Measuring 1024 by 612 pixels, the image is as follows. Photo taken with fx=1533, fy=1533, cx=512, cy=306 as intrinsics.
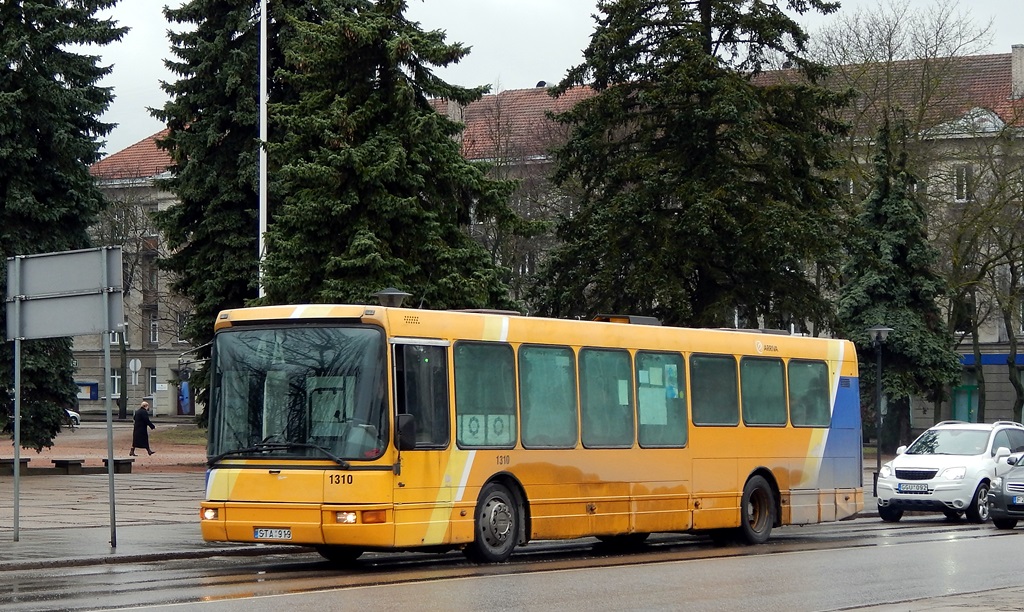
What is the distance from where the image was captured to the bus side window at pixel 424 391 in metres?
15.8

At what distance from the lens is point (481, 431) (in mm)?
16703

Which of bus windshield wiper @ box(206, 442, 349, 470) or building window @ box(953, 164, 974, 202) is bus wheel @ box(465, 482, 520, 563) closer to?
bus windshield wiper @ box(206, 442, 349, 470)

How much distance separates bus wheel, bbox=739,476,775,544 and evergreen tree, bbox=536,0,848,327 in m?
17.1

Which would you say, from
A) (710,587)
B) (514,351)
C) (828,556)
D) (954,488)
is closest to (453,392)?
(514,351)

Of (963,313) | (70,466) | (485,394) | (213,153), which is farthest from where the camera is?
(963,313)

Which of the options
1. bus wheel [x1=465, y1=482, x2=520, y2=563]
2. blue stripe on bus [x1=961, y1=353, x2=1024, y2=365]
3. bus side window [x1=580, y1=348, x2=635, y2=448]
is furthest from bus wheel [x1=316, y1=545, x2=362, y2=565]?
blue stripe on bus [x1=961, y1=353, x2=1024, y2=365]

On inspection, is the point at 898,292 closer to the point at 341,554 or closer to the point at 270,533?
the point at 341,554

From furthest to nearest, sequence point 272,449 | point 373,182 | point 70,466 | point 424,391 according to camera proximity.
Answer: point 70,466 < point 373,182 < point 424,391 < point 272,449

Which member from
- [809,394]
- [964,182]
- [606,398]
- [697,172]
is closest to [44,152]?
[697,172]

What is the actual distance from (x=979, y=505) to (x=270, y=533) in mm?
15583

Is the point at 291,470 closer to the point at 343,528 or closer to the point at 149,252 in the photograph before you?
the point at 343,528

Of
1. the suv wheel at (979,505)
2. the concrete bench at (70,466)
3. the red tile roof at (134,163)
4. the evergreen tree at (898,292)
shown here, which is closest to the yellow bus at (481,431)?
the suv wheel at (979,505)

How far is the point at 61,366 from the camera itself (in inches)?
1556

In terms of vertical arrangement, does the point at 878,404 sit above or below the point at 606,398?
below
